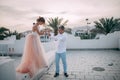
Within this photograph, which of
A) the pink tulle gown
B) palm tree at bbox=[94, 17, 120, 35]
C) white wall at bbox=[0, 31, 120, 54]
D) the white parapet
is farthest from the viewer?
palm tree at bbox=[94, 17, 120, 35]

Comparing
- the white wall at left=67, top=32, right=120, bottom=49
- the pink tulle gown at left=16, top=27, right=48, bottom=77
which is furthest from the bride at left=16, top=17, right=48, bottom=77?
the white wall at left=67, top=32, right=120, bottom=49

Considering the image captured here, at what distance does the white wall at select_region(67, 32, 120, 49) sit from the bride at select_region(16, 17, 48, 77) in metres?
11.3

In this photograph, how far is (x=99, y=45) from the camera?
15.7 meters

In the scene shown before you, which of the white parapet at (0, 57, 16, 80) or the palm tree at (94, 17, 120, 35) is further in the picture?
the palm tree at (94, 17, 120, 35)

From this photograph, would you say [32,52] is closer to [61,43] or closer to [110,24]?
[61,43]

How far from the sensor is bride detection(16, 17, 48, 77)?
462 cm

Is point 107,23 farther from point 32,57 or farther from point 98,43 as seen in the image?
point 32,57

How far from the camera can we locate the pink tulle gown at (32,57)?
461cm

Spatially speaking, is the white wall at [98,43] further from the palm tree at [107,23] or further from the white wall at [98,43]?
the palm tree at [107,23]

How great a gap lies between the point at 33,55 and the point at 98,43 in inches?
476

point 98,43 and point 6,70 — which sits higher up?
point 6,70

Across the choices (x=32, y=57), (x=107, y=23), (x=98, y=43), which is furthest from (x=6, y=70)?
(x=107, y=23)

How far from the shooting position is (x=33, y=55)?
4.77 meters

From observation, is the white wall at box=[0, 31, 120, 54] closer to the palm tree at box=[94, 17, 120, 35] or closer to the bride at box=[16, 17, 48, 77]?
the palm tree at box=[94, 17, 120, 35]
